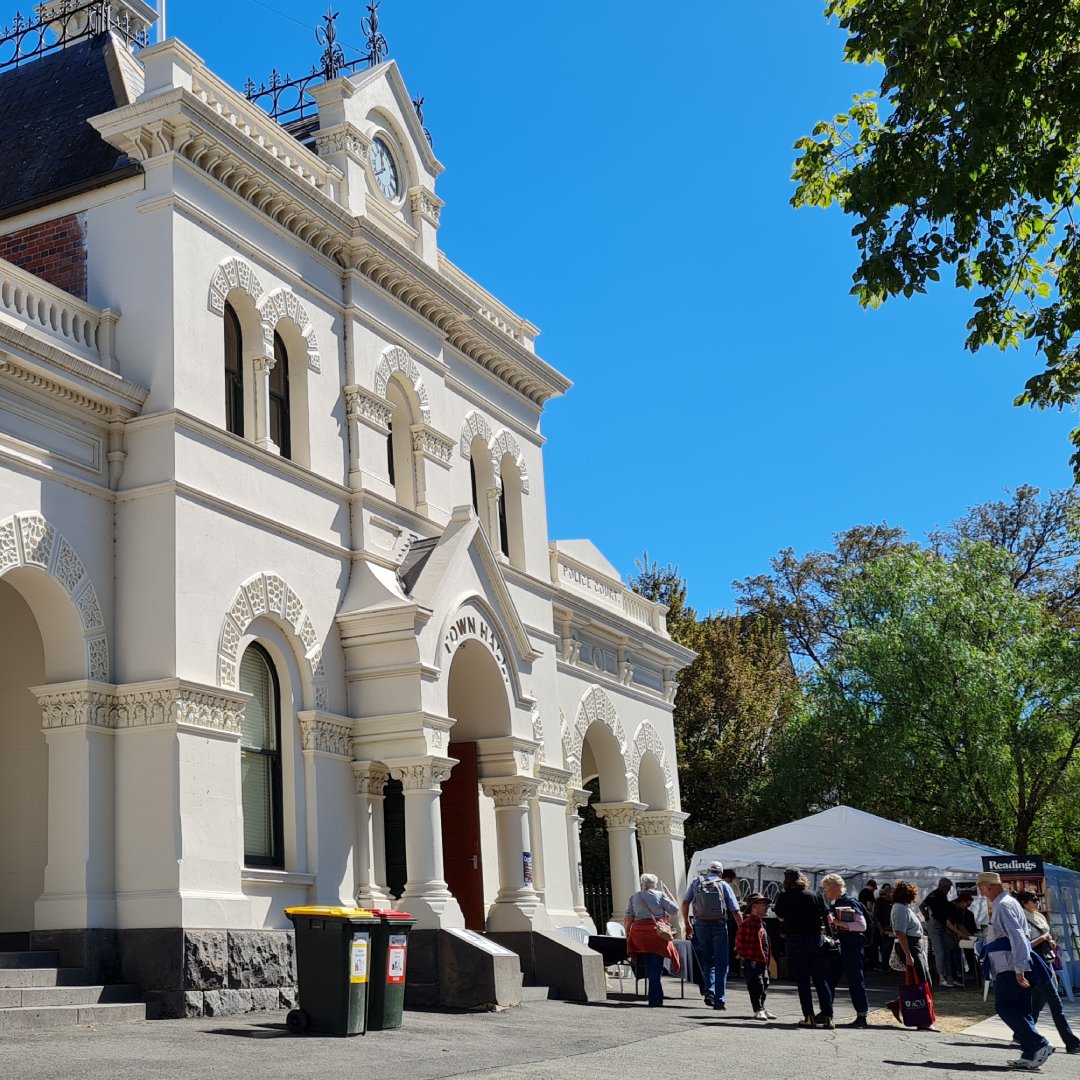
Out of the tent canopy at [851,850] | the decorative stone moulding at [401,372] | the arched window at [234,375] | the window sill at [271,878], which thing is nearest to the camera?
the window sill at [271,878]

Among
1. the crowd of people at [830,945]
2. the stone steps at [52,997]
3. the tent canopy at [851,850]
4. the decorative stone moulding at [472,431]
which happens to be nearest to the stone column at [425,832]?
the crowd of people at [830,945]

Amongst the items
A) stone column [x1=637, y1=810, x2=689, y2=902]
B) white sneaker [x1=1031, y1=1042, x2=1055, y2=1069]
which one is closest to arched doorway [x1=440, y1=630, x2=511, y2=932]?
stone column [x1=637, y1=810, x2=689, y2=902]

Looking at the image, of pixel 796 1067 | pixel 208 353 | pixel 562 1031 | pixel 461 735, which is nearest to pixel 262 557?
pixel 208 353

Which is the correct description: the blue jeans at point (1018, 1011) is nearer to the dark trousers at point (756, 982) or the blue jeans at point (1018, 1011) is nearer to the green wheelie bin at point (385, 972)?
the dark trousers at point (756, 982)

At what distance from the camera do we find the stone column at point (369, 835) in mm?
17844

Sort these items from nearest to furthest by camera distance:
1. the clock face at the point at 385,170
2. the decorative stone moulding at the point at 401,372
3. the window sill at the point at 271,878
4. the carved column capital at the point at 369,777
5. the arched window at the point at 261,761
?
the window sill at the point at 271,878 < the arched window at the point at 261,761 < the carved column capital at the point at 369,777 < the decorative stone moulding at the point at 401,372 < the clock face at the point at 385,170

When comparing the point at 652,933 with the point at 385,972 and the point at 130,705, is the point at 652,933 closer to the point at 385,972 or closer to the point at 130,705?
the point at 385,972

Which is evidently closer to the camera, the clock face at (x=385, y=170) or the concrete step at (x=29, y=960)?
the concrete step at (x=29, y=960)

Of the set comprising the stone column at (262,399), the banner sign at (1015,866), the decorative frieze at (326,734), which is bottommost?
the banner sign at (1015,866)

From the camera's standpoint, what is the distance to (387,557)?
64.1ft

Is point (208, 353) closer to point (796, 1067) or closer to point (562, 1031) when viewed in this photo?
point (562, 1031)

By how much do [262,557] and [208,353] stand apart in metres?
2.49

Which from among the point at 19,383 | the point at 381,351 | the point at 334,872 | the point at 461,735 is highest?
the point at 381,351

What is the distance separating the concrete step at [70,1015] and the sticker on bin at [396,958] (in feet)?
8.23
